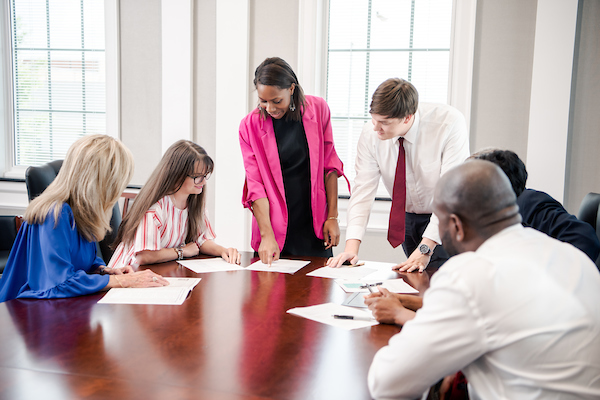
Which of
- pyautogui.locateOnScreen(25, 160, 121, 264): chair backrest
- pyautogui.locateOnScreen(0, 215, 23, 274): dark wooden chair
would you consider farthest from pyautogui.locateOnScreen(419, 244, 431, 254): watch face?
pyautogui.locateOnScreen(0, 215, 23, 274): dark wooden chair

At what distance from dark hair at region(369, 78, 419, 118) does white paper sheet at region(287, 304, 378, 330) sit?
90 centimetres

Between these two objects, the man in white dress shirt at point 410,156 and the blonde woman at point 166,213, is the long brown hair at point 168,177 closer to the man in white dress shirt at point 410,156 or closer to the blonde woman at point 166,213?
the blonde woman at point 166,213

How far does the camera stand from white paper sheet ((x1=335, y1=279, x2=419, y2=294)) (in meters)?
1.79

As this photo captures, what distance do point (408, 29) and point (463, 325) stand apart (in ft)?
11.2

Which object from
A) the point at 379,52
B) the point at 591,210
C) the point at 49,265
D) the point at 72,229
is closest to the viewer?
the point at 49,265

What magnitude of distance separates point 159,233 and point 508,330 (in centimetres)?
176

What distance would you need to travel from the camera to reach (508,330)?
0.88 metres

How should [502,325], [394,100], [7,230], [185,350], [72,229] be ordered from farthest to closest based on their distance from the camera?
[7,230] → [394,100] → [72,229] → [185,350] → [502,325]

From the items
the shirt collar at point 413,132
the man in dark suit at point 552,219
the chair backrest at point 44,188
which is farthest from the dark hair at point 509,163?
the chair backrest at point 44,188

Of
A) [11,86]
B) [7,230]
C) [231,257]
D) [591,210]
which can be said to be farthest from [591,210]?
[11,86]

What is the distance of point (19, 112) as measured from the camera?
469 centimetres

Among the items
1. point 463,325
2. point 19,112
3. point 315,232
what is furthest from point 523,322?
point 19,112

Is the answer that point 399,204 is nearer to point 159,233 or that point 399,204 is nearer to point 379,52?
point 159,233

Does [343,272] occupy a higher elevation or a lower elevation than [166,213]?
lower
